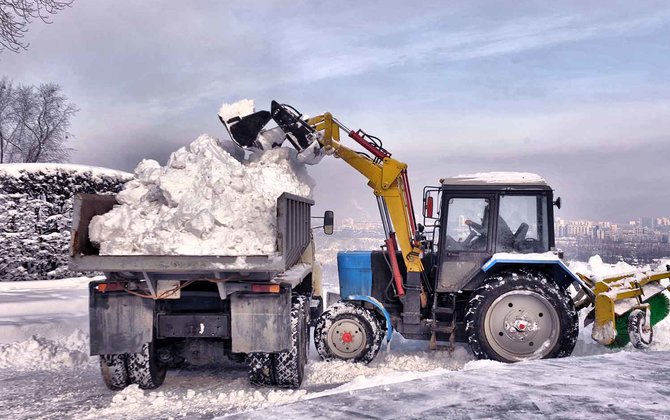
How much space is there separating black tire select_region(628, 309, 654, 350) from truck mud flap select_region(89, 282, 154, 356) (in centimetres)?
587

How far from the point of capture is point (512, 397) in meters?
4.02

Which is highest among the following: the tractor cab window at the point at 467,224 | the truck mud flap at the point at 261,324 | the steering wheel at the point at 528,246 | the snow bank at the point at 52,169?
the snow bank at the point at 52,169

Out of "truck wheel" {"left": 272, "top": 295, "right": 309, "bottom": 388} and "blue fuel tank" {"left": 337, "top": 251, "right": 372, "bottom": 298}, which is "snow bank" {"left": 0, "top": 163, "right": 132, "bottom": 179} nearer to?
"blue fuel tank" {"left": 337, "top": 251, "right": 372, "bottom": 298}

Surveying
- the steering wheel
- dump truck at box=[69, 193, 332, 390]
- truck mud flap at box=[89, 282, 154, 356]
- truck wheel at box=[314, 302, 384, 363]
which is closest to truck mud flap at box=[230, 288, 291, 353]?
dump truck at box=[69, 193, 332, 390]

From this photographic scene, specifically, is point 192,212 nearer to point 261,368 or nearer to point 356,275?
point 261,368

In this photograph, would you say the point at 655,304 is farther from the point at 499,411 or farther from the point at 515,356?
the point at 499,411

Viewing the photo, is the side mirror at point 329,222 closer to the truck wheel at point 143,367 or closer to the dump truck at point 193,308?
the dump truck at point 193,308

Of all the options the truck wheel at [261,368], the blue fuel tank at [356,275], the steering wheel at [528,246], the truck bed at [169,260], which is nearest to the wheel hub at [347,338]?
the blue fuel tank at [356,275]

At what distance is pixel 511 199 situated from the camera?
8133 millimetres

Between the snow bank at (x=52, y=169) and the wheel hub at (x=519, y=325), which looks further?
the snow bank at (x=52, y=169)

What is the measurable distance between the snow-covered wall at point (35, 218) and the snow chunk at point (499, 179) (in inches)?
401

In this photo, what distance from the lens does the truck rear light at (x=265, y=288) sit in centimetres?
618

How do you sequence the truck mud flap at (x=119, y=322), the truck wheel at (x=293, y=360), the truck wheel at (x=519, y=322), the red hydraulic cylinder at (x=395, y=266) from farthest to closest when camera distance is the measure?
the red hydraulic cylinder at (x=395, y=266) < the truck wheel at (x=519, y=322) < the truck wheel at (x=293, y=360) < the truck mud flap at (x=119, y=322)

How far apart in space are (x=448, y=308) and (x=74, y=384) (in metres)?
4.75
